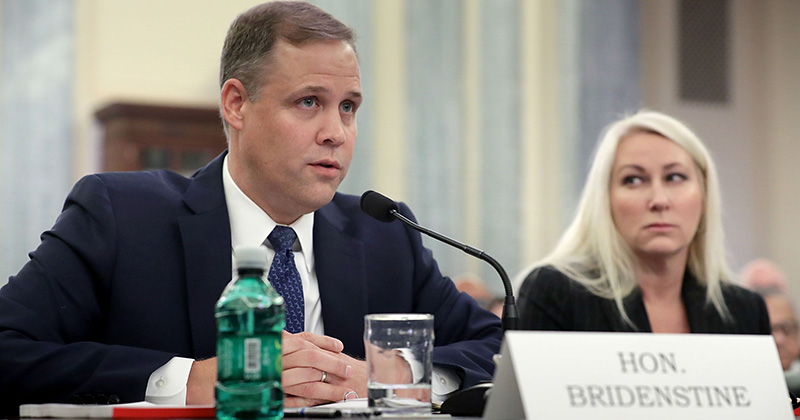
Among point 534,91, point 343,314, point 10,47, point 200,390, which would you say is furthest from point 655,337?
point 534,91

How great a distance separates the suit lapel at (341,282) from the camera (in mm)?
2043

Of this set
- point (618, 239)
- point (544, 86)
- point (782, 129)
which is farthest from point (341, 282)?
point (782, 129)

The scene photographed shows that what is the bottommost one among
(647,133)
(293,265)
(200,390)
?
(200,390)

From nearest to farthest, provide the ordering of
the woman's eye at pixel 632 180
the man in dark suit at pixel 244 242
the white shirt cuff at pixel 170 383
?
the white shirt cuff at pixel 170 383, the man in dark suit at pixel 244 242, the woman's eye at pixel 632 180

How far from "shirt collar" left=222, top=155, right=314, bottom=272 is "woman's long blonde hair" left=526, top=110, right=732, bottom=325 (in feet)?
3.70

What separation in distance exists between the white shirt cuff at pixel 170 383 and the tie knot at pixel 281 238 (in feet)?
1.59

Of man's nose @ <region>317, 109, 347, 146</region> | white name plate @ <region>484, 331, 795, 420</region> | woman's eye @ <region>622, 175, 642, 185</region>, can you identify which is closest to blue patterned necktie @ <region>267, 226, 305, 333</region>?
man's nose @ <region>317, 109, 347, 146</region>

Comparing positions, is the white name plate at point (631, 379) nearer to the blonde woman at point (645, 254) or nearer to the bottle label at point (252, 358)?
the bottle label at point (252, 358)

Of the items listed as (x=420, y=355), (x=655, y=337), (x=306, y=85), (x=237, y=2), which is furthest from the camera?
(x=237, y=2)

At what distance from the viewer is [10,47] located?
5.53 meters

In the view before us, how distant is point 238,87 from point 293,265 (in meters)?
0.41

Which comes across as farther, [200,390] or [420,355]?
[200,390]

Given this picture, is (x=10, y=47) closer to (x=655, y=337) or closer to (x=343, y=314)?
(x=343, y=314)

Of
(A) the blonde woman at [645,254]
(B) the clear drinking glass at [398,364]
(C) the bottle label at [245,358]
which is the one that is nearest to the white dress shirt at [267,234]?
(B) the clear drinking glass at [398,364]
